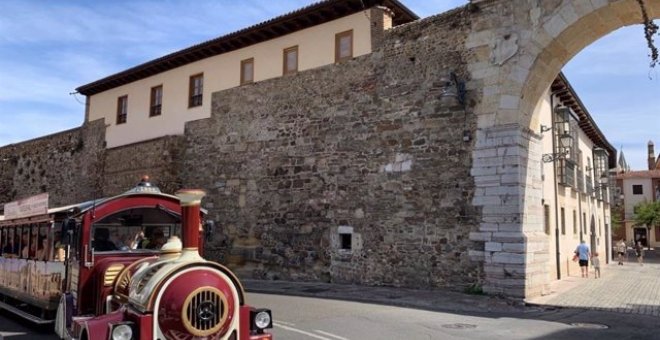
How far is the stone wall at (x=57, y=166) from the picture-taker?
24.4m

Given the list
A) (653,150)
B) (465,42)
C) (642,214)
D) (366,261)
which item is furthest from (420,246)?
(653,150)

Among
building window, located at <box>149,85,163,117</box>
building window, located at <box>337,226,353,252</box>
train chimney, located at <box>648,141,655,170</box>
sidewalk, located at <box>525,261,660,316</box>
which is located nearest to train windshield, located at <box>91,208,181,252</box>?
sidewalk, located at <box>525,261,660,316</box>

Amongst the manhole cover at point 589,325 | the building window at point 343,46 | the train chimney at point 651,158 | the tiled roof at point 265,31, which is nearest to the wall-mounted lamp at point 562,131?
the tiled roof at point 265,31

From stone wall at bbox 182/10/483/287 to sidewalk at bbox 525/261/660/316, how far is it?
2143 mm

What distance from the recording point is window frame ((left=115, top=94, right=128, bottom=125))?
2289 centimetres

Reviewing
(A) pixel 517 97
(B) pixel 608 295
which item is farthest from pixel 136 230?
(B) pixel 608 295

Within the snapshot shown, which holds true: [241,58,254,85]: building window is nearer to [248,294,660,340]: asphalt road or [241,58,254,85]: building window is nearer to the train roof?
[248,294,660,340]: asphalt road

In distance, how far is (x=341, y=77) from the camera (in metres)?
15.8

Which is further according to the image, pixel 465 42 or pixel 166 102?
pixel 166 102

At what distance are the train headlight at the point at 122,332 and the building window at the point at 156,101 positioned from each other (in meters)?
17.5

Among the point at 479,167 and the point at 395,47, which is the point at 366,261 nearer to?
the point at 479,167

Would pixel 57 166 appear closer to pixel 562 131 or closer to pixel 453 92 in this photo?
pixel 453 92

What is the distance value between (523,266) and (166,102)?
1471 cm

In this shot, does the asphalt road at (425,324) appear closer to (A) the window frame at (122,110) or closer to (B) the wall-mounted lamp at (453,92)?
(B) the wall-mounted lamp at (453,92)
